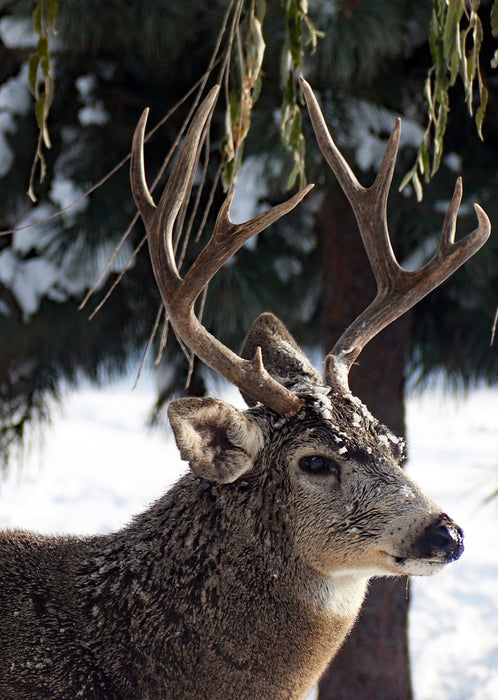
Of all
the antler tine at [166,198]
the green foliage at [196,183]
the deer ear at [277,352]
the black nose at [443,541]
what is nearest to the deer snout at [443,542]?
the black nose at [443,541]

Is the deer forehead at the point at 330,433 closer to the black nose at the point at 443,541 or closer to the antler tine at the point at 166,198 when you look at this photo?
the black nose at the point at 443,541

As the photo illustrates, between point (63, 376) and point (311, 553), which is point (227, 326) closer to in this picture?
point (63, 376)

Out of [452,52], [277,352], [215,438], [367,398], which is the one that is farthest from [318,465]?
[367,398]

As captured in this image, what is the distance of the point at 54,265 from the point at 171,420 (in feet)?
12.7

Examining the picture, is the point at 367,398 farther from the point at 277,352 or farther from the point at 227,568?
the point at 227,568

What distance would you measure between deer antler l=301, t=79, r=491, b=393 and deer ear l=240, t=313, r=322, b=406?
132 mm

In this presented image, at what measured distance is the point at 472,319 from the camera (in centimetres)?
639

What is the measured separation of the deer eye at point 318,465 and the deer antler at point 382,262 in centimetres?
29

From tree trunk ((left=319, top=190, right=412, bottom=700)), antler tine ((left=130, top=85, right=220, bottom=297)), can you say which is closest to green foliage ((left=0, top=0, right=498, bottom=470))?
tree trunk ((left=319, top=190, right=412, bottom=700))

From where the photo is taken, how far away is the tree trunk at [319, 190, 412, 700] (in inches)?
230

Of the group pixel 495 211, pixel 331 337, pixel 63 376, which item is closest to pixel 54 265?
pixel 63 376

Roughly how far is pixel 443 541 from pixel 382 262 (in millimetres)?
988

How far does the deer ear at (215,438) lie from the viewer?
2.33 m

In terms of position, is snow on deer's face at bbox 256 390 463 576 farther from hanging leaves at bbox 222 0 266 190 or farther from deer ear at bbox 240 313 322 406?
hanging leaves at bbox 222 0 266 190
